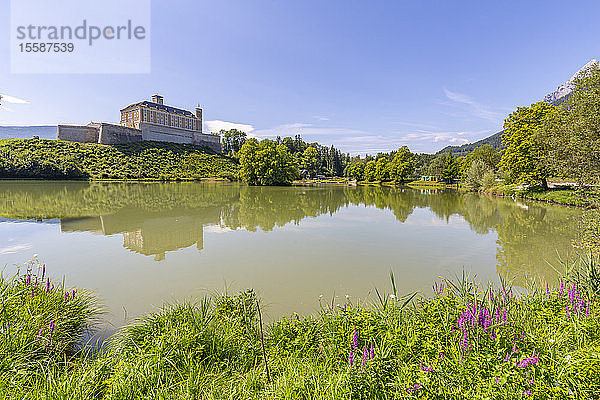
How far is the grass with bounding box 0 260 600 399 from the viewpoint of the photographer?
2.21 m

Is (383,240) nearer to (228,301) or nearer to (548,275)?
(548,275)

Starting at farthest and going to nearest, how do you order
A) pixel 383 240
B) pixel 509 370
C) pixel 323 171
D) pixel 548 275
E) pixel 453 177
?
pixel 323 171, pixel 453 177, pixel 383 240, pixel 548 275, pixel 509 370

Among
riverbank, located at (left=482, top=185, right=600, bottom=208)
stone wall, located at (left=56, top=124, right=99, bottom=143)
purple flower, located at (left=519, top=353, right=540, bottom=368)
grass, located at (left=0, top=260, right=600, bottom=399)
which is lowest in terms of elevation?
grass, located at (left=0, top=260, right=600, bottom=399)

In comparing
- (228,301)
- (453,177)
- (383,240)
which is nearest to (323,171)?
(453,177)

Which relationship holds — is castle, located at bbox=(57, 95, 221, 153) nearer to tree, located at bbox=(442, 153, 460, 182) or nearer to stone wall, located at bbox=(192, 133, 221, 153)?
stone wall, located at bbox=(192, 133, 221, 153)

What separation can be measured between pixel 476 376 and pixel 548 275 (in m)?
5.79

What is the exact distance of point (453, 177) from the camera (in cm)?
5769

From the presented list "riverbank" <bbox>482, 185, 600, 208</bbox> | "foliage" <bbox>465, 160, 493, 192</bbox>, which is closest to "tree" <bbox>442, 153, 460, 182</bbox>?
"foliage" <bbox>465, 160, 493, 192</bbox>

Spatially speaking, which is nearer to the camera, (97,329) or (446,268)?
(97,329)

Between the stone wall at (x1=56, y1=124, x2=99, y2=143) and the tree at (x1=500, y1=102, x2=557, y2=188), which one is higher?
the stone wall at (x1=56, y1=124, x2=99, y2=143)

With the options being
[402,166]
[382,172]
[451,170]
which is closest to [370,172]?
[382,172]


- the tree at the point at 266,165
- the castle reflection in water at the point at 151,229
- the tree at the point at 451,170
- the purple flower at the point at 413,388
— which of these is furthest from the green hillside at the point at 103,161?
the purple flower at the point at 413,388

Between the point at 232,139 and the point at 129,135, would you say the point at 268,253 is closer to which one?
the point at 129,135

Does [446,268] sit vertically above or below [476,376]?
below
